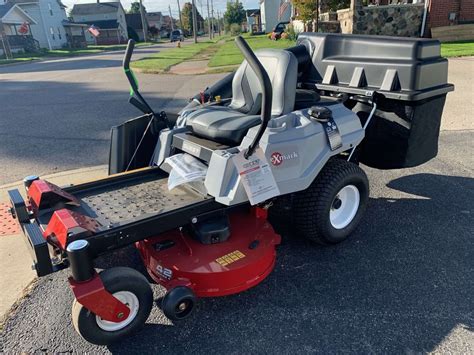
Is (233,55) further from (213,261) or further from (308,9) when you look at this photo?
(213,261)

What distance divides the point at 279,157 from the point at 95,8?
6646 cm

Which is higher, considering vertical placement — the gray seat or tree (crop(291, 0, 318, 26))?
tree (crop(291, 0, 318, 26))

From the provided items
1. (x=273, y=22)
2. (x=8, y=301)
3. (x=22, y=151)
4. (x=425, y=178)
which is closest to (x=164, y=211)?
(x=8, y=301)

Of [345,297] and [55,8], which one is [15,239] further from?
[55,8]

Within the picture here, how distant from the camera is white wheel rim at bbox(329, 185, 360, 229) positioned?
3084mm

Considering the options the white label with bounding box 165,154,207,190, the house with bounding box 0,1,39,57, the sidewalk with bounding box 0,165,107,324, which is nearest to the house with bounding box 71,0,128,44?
the house with bounding box 0,1,39,57

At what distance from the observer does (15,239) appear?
3301mm

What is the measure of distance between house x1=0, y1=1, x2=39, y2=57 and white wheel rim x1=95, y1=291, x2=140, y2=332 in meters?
37.8

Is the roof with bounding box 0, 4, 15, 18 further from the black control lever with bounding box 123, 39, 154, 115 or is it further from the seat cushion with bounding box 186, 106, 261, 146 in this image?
the seat cushion with bounding box 186, 106, 261, 146

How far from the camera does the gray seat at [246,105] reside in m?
2.77

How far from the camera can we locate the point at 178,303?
7.09 feet

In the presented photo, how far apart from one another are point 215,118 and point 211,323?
143 cm

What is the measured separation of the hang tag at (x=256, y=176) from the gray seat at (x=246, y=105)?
31cm

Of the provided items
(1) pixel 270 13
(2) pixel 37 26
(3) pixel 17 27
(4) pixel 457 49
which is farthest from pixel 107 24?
(4) pixel 457 49
